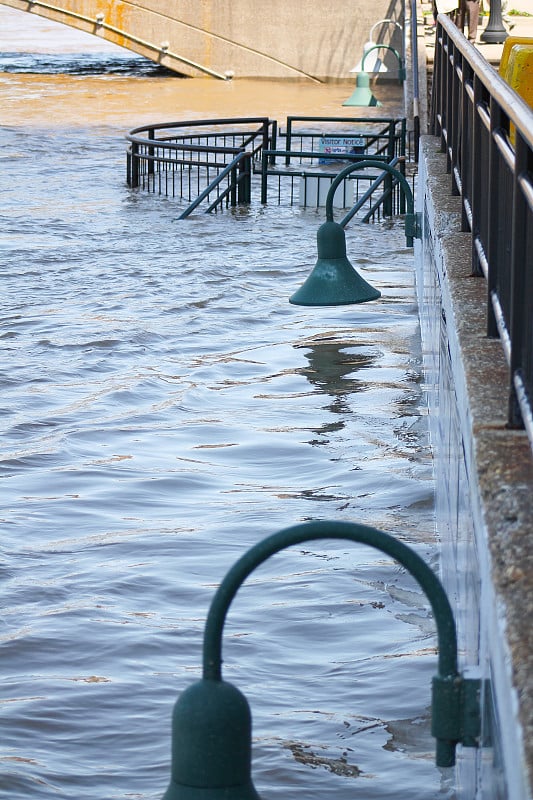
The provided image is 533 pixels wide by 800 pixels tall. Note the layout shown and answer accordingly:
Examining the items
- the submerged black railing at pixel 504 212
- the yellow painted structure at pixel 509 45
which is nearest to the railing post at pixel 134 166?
the yellow painted structure at pixel 509 45

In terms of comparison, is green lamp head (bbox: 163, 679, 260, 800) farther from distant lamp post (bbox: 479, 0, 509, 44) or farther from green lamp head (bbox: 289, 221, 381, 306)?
distant lamp post (bbox: 479, 0, 509, 44)

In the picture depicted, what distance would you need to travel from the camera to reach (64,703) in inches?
226

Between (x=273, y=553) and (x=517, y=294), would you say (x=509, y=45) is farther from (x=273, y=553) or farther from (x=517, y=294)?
(x=273, y=553)

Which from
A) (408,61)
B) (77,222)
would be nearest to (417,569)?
(77,222)

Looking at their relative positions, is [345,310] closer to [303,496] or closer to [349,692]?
[303,496]

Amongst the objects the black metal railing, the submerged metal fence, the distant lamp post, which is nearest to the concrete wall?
the submerged metal fence

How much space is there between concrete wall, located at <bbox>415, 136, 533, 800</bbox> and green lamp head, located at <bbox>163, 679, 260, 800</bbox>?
0.55 meters

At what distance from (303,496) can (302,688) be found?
252cm

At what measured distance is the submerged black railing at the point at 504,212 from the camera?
392cm

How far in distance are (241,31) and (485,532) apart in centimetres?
3976

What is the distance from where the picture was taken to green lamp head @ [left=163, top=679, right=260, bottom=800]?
3.06 meters

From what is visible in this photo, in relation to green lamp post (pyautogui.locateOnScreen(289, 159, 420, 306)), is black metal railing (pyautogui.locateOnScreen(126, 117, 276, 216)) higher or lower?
lower

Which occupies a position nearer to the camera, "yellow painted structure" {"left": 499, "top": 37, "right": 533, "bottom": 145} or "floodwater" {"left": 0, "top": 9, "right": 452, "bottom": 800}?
"floodwater" {"left": 0, "top": 9, "right": 452, "bottom": 800}

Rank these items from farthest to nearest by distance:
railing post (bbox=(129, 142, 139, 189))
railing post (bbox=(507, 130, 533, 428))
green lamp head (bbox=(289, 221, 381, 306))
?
railing post (bbox=(129, 142, 139, 189)), green lamp head (bbox=(289, 221, 381, 306)), railing post (bbox=(507, 130, 533, 428))
